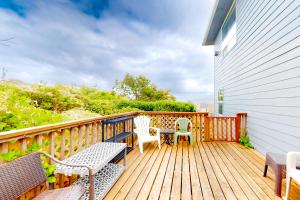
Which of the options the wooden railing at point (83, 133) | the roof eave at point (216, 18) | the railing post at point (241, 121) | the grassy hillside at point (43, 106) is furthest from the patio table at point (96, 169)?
the roof eave at point (216, 18)

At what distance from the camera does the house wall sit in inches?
117

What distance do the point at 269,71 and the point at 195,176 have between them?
8.77 feet

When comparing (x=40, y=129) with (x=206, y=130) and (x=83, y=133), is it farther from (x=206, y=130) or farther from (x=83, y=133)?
(x=206, y=130)

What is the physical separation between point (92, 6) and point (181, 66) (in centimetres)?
1323

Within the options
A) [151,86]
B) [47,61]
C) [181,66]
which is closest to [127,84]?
[151,86]

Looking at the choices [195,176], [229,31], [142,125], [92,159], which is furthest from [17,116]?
[229,31]

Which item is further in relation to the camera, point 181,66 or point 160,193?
point 181,66

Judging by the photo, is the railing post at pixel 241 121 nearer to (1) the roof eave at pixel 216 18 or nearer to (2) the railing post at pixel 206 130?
(2) the railing post at pixel 206 130

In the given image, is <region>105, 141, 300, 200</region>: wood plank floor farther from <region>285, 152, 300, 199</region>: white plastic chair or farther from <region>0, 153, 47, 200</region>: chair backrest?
<region>0, 153, 47, 200</region>: chair backrest

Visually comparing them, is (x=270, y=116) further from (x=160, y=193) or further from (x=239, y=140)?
(x=160, y=193)

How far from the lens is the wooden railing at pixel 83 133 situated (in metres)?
1.78

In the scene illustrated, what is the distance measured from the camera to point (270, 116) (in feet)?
12.4

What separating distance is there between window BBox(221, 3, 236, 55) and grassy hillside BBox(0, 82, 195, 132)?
2.86m

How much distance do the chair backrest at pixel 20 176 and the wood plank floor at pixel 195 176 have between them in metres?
1.03
